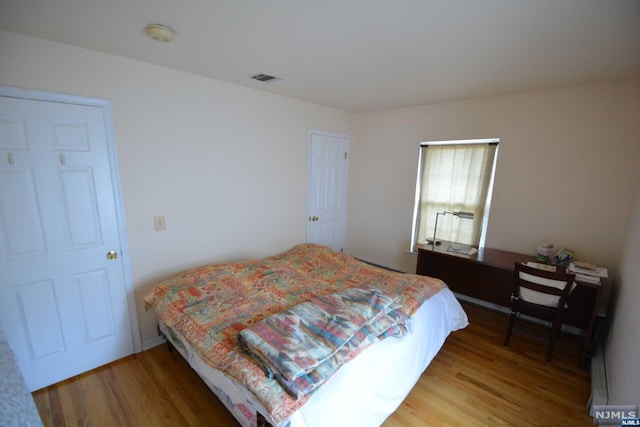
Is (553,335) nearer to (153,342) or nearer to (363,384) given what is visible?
(363,384)

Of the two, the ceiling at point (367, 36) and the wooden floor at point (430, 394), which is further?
the wooden floor at point (430, 394)

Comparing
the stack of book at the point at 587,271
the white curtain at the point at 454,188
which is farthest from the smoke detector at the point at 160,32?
the stack of book at the point at 587,271

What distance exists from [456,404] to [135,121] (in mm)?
3170

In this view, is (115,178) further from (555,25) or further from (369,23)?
(555,25)

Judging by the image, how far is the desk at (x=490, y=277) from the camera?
227cm

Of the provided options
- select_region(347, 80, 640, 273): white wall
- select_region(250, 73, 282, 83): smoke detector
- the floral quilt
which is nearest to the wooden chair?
select_region(347, 80, 640, 273): white wall

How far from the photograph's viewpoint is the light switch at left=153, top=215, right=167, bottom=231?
229 cm

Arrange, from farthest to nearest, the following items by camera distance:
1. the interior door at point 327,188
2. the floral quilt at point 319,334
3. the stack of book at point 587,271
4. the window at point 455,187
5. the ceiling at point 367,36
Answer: the interior door at point 327,188
the window at point 455,187
the stack of book at point 587,271
the ceiling at point 367,36
the floral quilt at point 319,334

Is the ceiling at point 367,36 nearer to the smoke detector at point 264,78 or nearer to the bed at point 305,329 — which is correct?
the smoke detector at point 264,78

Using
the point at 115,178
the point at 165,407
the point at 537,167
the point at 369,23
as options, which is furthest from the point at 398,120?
the point at 165,407

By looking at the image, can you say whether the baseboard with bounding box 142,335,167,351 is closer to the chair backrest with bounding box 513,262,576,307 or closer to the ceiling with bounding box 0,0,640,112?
the ceiling with bounding box 0,0,640,112

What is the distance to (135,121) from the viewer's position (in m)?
2.11

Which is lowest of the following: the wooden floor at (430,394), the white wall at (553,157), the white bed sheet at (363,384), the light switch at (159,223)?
the wooden floor at (430,394)

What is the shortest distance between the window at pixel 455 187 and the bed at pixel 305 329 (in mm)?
1299
